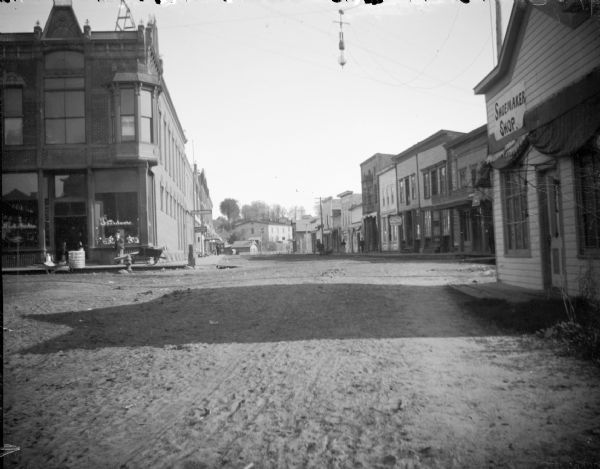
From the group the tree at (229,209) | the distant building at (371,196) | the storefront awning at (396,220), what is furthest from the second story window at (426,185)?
the tree at (229,209)

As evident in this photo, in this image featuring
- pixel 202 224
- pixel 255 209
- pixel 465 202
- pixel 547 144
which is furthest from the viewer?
pixel 255 209

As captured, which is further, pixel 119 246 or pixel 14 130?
pixel 14 130

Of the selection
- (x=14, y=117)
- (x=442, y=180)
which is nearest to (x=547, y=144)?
(x=14, y=117)

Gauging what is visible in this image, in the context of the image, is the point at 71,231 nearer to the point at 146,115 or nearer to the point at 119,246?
the point at 119,246

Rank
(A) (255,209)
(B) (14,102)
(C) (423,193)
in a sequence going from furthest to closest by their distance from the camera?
1. (A) (255,209)
2. (C) (423,193)
3. (B) (14,102)

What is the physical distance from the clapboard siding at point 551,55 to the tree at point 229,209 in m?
130

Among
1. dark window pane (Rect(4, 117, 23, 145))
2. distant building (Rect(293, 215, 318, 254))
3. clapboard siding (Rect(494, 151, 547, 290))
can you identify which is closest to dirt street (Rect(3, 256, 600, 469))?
clapboard siding (Rect(494, 151, 547, 290))

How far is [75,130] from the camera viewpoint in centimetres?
2192

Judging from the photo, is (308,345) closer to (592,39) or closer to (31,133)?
(592,39)

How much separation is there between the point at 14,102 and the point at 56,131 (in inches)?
87.3

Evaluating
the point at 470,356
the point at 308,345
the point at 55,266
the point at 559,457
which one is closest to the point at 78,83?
the point at 55,266

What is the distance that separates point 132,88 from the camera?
72.5 feet

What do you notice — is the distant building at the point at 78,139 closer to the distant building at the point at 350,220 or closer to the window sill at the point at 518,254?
the window sill at the point at 518,254

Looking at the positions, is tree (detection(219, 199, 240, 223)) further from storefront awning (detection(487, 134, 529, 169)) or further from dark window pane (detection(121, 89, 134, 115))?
storefront awning (detection(487, 134, 529, 169))
